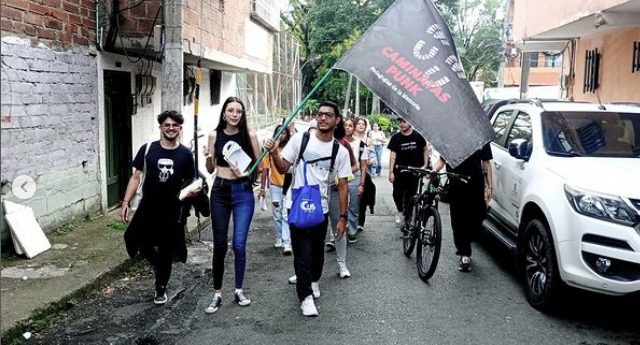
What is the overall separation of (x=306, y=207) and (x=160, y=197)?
127 centimetres

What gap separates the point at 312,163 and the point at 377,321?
4.58 ft

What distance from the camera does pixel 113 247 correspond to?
22.7 feet

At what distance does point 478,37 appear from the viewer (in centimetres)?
4425

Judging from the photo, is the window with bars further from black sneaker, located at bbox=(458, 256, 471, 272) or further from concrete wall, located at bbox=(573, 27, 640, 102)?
black sneaker, located at bbox=(458, 256, 471, 272)

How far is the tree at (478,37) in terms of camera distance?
141 feet

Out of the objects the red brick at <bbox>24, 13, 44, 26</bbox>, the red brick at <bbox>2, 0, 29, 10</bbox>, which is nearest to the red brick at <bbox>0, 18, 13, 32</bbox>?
the red brick at <bbox>2, 0, 29, 10</bbox>

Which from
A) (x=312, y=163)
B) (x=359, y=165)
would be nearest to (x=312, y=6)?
(x=359, y=165)

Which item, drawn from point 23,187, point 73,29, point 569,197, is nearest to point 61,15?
point 73,29

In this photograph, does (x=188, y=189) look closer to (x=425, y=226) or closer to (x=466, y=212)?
(x=425, y=226)

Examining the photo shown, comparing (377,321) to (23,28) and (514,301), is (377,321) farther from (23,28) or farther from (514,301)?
(23,28)

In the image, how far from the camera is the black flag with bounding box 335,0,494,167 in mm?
4609

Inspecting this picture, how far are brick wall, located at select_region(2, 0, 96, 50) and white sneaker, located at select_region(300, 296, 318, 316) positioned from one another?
424 centimetres

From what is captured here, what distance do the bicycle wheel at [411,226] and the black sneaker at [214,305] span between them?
8.15 ft

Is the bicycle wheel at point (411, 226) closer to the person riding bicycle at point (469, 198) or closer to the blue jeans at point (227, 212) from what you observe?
the person riding bicycle at point (469, 198)
